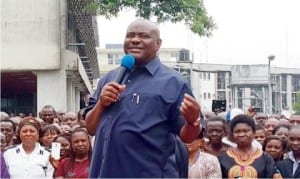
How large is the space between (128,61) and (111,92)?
0.19m

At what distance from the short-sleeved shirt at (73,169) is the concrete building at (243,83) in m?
20.8

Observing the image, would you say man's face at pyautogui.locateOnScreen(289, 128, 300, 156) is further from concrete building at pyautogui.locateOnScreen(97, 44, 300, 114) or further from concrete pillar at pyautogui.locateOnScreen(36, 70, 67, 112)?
concrete building at pyautogui.locateOnScreen(97, 44, 300, 114)

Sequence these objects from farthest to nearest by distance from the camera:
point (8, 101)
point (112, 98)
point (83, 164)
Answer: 1. point (8, 101)
2. point (83, 164)
3. point (112, 98)

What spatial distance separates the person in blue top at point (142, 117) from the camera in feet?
11.2

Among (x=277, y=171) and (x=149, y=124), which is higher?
(x=149, y=124)

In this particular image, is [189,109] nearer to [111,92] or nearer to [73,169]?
[111,92]

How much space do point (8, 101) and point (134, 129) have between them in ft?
81.1

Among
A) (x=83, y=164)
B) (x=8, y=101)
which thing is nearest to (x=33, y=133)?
(x=83, y=164)

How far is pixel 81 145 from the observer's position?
6.43 meters

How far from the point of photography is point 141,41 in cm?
355

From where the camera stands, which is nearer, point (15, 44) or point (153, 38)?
point (153, 38)

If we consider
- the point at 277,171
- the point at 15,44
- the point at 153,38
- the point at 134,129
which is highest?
the point at 15,44

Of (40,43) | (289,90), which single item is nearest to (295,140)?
(40,43)

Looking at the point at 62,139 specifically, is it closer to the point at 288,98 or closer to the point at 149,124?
the point at 149,124
